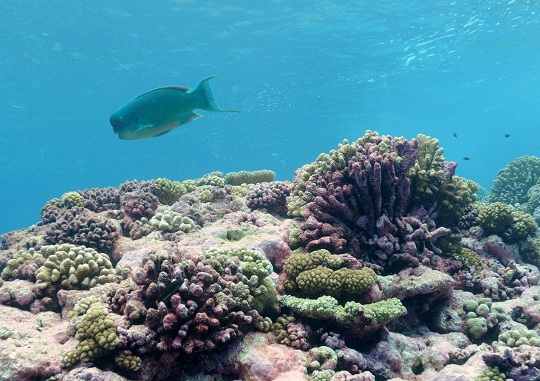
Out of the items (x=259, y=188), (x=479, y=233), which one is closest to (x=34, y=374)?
(x=259, y=188)

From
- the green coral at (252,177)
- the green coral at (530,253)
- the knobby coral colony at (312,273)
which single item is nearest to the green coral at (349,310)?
the knobby coral colony at (312,273)

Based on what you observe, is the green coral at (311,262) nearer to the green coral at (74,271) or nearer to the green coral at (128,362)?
the green coral at (128,362)

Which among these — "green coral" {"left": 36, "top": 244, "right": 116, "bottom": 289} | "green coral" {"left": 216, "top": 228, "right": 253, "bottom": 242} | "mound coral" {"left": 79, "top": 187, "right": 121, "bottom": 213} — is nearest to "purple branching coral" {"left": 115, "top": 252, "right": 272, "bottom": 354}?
"green coral" {"left": 36, "top": 244, "right": 116, "bottom": 289}

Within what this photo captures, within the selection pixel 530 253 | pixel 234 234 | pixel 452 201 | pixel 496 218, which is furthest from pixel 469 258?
pixel 234 234

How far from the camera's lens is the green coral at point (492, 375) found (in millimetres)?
3847

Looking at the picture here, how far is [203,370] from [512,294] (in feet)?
17.4

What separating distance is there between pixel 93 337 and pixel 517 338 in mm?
4960

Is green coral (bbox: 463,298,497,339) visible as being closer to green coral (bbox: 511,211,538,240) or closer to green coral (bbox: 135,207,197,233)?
green coral (bbox: 511,211,538,240)

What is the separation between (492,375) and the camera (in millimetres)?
3883

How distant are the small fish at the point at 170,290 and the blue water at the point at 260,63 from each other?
27208mm

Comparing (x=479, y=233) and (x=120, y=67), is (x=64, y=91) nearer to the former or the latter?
(x=120, y=67)

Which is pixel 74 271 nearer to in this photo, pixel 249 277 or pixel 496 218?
pixel 249 277

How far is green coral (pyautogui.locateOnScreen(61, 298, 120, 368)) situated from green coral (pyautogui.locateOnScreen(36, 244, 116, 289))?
4.52ft

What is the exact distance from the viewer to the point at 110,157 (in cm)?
7825
